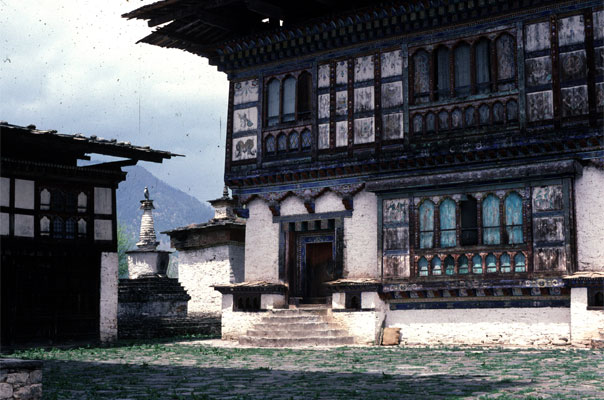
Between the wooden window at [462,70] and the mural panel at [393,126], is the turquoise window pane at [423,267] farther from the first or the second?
the wooden window at [462,70]

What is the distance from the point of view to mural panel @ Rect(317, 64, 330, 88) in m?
22.7

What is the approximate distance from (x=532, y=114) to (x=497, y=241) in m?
3.12

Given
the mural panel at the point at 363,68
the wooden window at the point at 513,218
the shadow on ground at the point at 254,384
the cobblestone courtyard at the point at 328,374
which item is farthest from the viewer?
the mural panel at the point at 363,68

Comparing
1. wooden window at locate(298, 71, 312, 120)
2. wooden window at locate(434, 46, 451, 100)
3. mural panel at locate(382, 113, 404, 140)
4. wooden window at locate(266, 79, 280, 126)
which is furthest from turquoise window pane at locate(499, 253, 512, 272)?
wooden window at locate(266, 79, 280, 126)

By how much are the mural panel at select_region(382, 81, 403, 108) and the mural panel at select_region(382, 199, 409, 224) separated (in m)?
2.56

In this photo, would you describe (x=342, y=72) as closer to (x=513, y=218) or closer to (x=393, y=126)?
(x=393, y=126)

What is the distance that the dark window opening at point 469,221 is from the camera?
19844 millimetres

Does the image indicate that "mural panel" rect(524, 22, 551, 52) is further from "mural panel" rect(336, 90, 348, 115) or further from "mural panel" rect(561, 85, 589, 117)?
"mural panel" rect(336, 90, 348, 115)

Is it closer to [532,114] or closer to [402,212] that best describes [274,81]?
[402,212]

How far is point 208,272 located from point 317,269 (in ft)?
20.4

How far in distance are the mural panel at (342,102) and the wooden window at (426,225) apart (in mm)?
3580

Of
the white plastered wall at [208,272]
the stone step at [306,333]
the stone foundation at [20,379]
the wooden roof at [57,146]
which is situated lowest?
the stone step at [306,333]

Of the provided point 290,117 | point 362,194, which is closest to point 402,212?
point 362,194

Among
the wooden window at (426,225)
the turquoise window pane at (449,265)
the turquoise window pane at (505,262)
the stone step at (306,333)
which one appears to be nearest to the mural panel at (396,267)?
the wooden window at (426,225)
